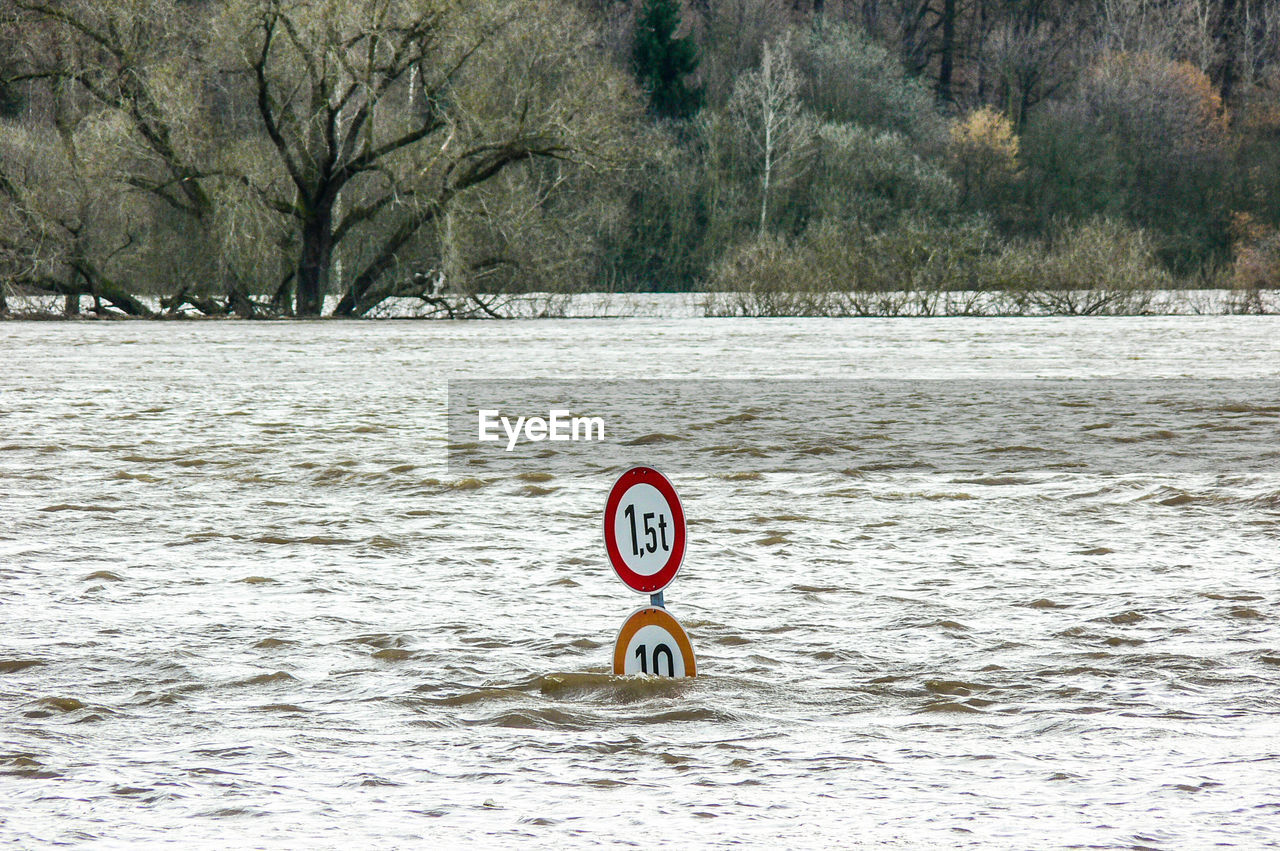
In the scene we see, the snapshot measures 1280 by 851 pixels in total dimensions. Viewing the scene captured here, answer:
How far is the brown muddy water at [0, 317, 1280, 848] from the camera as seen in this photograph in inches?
157

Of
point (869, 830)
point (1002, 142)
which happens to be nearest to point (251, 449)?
point (869, 830)

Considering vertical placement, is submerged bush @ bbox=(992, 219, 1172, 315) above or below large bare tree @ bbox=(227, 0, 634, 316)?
below

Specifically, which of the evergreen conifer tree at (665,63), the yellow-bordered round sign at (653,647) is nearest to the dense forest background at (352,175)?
the evergreen conifer tree at (665,63)

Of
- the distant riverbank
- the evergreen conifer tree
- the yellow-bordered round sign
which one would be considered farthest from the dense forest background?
the yellow-bordered round sign

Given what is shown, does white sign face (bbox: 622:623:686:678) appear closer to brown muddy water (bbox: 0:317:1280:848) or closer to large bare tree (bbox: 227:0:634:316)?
brown muddy water (bbox: 0:317:1280:848)

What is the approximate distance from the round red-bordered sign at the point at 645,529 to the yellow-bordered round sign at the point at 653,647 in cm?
26

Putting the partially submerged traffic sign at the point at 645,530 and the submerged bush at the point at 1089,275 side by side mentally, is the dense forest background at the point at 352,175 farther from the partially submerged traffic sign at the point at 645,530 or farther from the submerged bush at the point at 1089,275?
the partially submerged traffic sign at the point at 645,530

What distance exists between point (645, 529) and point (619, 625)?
1452 millimetres

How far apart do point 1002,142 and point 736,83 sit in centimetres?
1169

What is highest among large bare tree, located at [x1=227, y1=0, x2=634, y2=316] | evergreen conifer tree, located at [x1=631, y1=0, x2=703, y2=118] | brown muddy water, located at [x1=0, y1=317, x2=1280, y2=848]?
evergreen conifer tree, located at [x1=631, y1=0, x2=703, y2=118]

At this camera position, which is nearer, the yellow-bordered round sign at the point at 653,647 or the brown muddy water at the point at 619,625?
the brown muddy water at the point at 619,625

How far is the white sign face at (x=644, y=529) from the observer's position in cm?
481

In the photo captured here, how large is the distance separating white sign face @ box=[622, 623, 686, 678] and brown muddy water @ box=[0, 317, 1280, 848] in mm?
61

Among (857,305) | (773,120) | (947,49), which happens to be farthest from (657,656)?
(947,49)
